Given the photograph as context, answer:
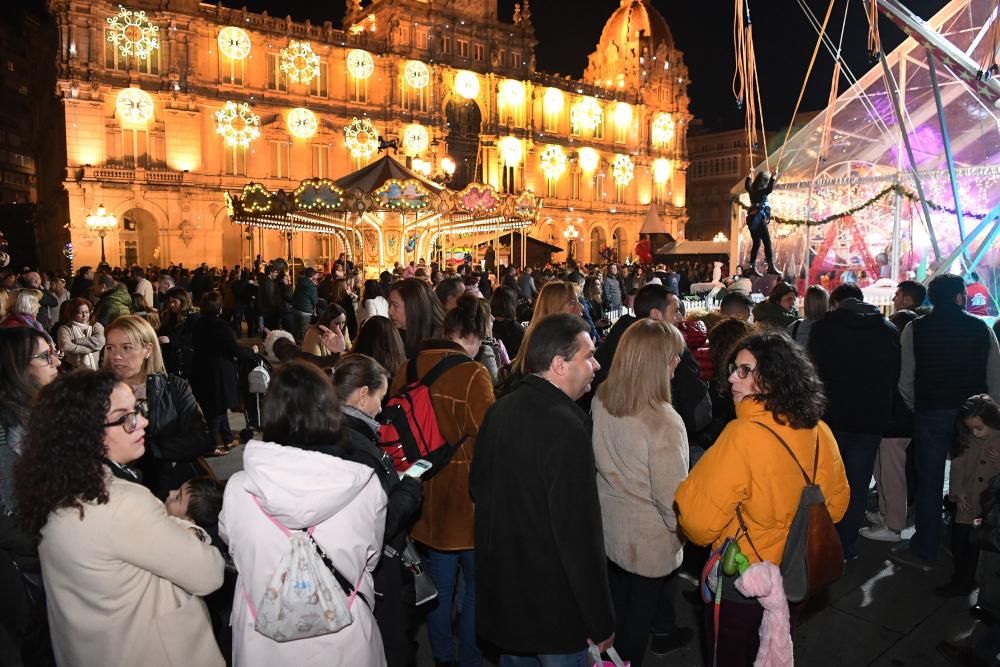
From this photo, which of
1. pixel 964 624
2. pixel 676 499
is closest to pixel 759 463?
pixel 676 499

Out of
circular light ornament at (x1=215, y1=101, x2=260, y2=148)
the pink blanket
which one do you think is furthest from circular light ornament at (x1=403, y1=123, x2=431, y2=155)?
the pink blanket

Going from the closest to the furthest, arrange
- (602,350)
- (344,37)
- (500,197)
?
(602,350)
(500,197)
(344,37)

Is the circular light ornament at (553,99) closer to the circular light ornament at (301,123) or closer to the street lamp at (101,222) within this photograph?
the circular light ornament at (301,123)

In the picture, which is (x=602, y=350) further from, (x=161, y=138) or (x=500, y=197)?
(x=161, y=138)

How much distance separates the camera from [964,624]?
3979 mm

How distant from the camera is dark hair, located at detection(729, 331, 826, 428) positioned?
2547 mm

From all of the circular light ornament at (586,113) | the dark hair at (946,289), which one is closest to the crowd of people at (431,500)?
the dark hair at (946,289)

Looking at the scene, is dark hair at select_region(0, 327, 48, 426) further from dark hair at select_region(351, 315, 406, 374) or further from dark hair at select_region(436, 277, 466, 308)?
dark hair at select_region(436, 277, 466, 308)

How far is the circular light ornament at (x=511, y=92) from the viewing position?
41.5m

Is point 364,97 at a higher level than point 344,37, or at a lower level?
lower

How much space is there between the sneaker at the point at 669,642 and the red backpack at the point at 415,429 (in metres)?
1.73

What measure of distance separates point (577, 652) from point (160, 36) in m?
37.2

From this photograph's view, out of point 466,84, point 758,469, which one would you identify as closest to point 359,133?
point 466,84

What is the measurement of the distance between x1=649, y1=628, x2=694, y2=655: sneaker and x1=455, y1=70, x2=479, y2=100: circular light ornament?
38.9 m
